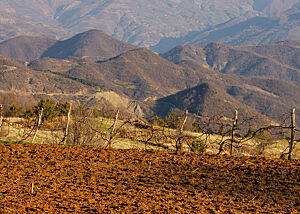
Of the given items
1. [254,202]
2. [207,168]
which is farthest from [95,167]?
[254,202]

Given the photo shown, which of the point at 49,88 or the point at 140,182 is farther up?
the point at 49,88

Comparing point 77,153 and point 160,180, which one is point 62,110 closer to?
point 77,153

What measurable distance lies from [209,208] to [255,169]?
337cm

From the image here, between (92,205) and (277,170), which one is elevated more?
(277,170)

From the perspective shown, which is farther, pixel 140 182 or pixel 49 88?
pixel 49 88

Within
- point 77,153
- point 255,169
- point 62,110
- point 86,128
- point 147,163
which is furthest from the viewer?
point 62,110

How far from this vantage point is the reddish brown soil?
7.57 meters

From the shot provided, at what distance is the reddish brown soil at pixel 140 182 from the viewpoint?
757 centimetres

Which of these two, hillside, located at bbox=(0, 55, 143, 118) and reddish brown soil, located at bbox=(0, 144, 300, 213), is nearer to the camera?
reddish brown soil, located at bbox=(0, 144, 300, 213)

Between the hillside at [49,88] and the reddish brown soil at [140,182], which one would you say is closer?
the reddish brown soil at [140,182]

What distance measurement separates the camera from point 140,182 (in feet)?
30.8

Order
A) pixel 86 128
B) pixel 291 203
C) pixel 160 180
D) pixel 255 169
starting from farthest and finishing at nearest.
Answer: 1. pixel 86 128
2. pixel 255 169
3. pixel 160 180
4. pixel 291 203

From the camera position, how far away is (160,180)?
9633mm

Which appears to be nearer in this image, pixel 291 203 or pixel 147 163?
pixel 291 203
